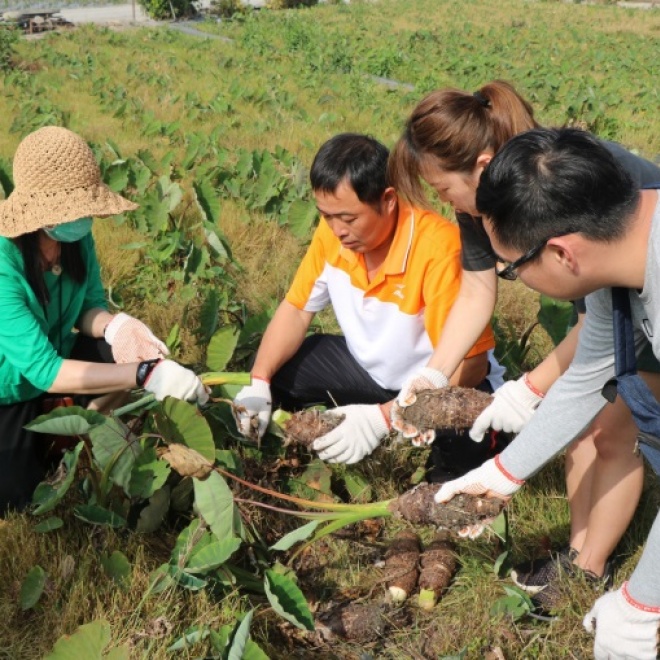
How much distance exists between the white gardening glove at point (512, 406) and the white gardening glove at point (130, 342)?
1008 mm

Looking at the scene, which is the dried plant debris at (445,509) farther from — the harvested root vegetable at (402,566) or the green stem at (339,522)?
the harvested root vegetable at (402,566)

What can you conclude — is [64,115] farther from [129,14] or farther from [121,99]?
[129,14]

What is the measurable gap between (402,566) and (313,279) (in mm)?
879

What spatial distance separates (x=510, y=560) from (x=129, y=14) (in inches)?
1056

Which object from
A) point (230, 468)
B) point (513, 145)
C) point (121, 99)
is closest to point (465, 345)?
point (230, 468)

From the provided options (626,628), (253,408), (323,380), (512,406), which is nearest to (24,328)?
(253,408)

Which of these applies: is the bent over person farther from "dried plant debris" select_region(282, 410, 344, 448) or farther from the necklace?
the necklace

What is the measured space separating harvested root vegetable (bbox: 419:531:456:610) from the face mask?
1.25 m

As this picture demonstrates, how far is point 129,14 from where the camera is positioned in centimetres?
2536

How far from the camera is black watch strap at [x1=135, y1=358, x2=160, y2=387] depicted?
6.82ft

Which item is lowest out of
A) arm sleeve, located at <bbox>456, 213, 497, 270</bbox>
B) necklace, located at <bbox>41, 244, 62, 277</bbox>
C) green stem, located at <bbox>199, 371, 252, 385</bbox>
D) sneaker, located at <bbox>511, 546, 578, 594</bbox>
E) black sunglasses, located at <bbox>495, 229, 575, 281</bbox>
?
sneaker, located at <bbox>511, 546, 578, 594</bbox>

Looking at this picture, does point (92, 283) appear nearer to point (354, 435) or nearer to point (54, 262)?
point (54, 262)

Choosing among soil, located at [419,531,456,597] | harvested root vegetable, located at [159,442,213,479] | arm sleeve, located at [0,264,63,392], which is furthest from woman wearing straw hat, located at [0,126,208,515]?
soil, located at [419,531,456,597]

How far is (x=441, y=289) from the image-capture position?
210 cm
